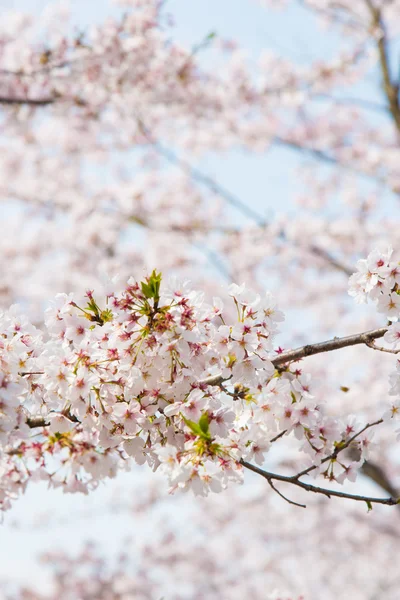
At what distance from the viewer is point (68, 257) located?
42.3 feet

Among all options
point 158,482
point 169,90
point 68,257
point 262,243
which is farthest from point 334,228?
point 158,482

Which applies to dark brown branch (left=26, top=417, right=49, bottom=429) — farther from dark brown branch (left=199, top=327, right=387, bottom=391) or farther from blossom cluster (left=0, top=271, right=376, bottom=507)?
dark brown branch (left=199, top=327, right=387, bottom=391)

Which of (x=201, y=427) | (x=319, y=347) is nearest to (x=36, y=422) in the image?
(x=201, y=427)

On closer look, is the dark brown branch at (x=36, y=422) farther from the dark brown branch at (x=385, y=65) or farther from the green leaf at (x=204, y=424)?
the dark brown branch at (x=385, y=65)

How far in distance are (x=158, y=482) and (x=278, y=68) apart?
9.73m

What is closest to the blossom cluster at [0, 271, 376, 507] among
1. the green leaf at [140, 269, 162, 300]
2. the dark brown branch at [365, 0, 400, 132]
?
the green leaf at [140, 269, 162, 300]

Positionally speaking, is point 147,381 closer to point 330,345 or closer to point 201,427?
point 201,427

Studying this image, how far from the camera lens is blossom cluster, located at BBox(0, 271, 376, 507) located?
72.6 inches

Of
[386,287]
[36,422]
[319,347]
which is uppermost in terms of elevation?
[386,287]

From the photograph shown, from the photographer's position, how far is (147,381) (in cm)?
189

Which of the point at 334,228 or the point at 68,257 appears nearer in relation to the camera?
the point at 334,228

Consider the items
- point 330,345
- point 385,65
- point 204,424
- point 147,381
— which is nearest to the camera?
point 204,424

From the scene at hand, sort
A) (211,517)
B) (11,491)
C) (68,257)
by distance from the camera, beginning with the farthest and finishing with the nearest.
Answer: (211,517)
(68,257)
(11,491)

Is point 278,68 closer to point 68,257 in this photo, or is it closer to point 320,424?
point 68,257
